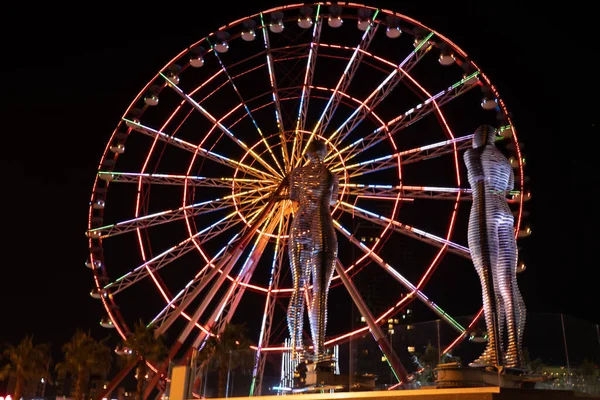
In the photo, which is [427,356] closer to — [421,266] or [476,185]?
[476,185]

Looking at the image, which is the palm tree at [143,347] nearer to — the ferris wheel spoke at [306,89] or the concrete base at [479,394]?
the ferris wheel spoke at [306,89]

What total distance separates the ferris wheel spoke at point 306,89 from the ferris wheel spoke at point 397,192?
2239mm

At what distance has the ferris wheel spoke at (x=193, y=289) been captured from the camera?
23.6 metres

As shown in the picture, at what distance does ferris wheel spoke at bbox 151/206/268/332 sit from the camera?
23.6 m

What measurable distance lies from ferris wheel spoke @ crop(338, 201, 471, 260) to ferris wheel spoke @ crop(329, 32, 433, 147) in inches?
101

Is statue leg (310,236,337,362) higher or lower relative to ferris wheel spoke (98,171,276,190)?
lower

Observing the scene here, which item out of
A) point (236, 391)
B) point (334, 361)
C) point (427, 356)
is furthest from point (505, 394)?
point (236, 391)

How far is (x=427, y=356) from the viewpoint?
1122cm

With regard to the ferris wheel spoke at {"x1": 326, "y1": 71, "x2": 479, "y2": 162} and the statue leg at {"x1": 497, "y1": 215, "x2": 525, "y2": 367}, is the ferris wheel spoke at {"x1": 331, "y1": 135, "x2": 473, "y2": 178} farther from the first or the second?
the statue leg at {"x1": 497, "y1": 215, "x2": 525, "y2": 367}

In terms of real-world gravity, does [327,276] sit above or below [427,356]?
above

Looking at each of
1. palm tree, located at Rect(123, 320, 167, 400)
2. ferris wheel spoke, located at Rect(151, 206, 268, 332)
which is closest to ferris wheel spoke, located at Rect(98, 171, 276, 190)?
ferris wheel spoke, located at Rect(151, 206, 268, 332)

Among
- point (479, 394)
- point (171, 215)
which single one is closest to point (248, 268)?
point (171, 215)

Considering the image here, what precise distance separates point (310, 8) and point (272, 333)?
13.2 meters
